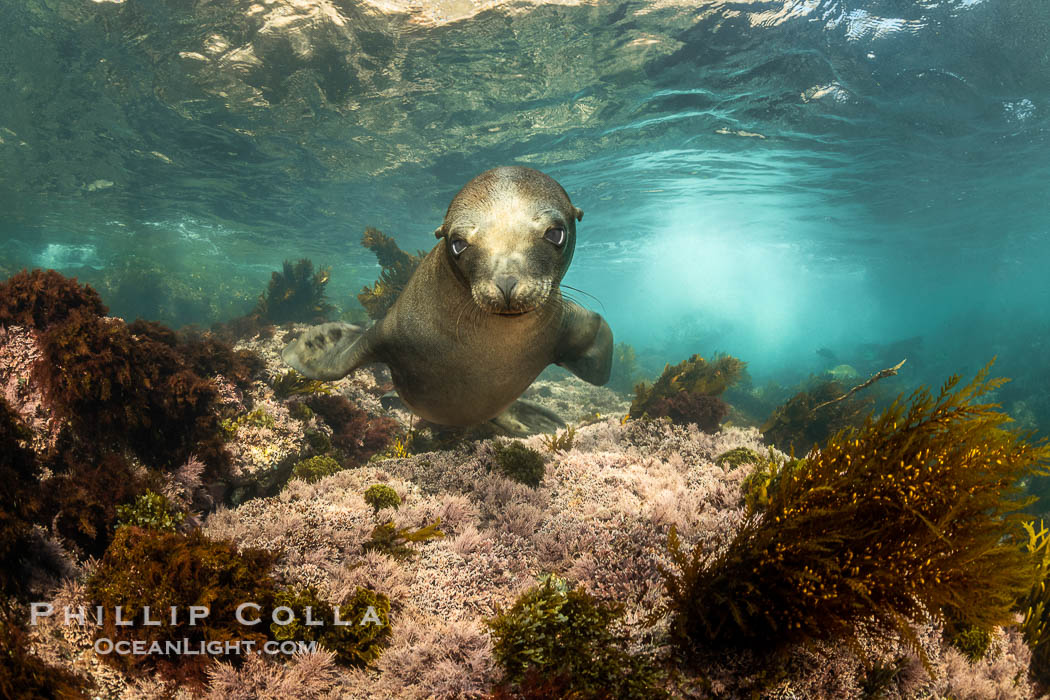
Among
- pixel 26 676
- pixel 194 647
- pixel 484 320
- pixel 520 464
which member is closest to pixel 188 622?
pixel 194 647

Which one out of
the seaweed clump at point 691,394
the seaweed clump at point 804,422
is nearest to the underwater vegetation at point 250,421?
the seaweed clump at point 691,394

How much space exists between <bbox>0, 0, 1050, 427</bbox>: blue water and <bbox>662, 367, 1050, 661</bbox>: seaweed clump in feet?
34.7

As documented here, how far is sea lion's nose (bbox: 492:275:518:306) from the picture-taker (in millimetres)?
2420

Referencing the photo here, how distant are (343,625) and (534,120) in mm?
15180

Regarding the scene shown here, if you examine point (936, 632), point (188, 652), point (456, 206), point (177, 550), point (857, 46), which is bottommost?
point (936, 632)

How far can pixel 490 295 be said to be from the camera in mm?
2482

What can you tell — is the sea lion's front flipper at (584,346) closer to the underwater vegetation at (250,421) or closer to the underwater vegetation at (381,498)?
the underwater vegetation at (381,498)

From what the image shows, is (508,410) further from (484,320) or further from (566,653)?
(566,653)

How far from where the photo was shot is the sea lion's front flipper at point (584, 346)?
387 centimetres

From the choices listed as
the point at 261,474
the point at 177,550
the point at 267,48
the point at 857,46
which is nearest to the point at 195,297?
the point at 267,48

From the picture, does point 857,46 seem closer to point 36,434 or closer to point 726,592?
point 726,592

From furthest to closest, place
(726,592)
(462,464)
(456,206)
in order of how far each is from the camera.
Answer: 1. (462,464)
2. (456,206)
3. (726,592)

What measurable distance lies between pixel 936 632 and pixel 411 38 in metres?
12.9

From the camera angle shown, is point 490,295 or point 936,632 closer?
point 490,295
